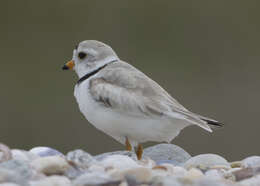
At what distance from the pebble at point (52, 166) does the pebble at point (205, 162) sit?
2.94 ft

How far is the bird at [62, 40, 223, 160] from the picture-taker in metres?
3.99

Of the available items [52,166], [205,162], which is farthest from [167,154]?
[52,166]

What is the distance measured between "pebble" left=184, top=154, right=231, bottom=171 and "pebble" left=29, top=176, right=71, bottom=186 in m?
1.04

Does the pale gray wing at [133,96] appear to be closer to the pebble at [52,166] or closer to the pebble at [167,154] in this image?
the pebble at [167,154]

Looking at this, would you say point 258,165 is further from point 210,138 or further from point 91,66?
point 210,138

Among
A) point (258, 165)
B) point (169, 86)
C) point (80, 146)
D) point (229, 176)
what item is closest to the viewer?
point (229, 176)

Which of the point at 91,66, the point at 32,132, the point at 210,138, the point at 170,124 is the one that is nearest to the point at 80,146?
the point at 32,132

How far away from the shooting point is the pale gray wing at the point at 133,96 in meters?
3.98

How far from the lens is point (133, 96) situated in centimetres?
405

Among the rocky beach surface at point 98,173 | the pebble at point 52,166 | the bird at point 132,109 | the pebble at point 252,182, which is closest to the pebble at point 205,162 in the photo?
the rocky beach surface at point 98,173

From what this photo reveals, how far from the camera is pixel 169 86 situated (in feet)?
→ 30.0

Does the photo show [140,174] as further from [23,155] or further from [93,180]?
[23,155]

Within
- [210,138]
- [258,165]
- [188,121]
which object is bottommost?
[210,138]

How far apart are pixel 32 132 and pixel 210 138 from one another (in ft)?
6.45
